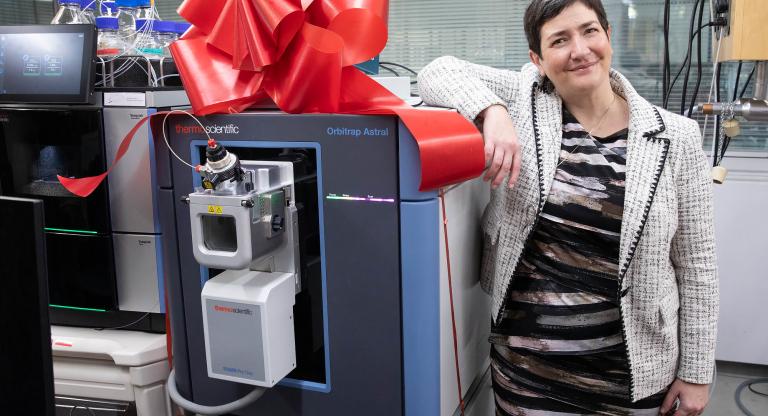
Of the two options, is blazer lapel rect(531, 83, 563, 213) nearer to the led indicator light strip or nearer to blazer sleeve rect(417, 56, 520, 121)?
blazer sleeve rect(417, 56, 520, 121)

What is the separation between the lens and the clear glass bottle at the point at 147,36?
146 centimetres

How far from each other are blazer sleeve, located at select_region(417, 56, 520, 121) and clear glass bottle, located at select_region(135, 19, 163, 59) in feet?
2.05

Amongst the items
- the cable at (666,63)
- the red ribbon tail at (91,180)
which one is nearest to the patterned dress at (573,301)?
the red ribbon tail at (91,180)

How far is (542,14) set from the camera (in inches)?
45.9

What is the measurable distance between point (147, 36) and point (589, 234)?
1051 mm

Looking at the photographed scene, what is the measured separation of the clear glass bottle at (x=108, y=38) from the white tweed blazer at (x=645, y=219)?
25.3 inches

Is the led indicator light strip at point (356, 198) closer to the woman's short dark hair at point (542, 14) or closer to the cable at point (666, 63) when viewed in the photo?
the woman's short dark hair at point (542, 14)

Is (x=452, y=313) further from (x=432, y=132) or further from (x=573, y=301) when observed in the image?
(x=432, y=132)

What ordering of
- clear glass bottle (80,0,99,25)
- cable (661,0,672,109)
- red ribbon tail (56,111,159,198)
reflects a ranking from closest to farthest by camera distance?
red ribbon tail (56,111,159,198) → clear glass bottle (80,0,99,25) → cable (661,0,672,109)

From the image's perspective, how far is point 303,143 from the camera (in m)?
1.00

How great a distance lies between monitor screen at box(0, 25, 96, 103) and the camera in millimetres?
1194

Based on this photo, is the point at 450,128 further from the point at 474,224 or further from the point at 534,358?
the point at 534,358

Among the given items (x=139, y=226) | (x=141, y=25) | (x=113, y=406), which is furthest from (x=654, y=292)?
(x=141, y=25)

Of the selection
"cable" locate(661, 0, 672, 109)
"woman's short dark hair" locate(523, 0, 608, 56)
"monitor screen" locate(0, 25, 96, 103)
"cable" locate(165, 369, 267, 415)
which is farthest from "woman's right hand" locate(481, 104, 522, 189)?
"cable" locate(661, 0, 672, 109)
